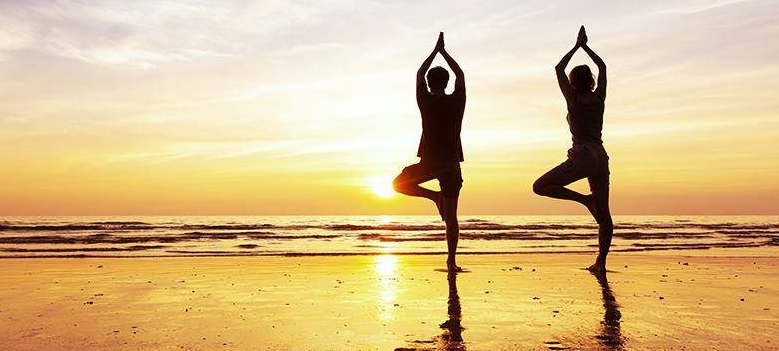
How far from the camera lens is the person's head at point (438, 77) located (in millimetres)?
7895

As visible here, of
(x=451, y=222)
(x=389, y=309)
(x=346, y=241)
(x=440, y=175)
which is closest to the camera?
(x=389, y=309)

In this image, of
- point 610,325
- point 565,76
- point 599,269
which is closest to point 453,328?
point 610,325

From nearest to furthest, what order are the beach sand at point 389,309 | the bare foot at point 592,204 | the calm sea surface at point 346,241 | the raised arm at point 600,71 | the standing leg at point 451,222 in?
1. the beach sand at point 389,309
2. the raised arm at point 600,71
3. the bare foot at point 592,204
4. the standing leg at point 451,222
5. the calm sea surface at point 346,241

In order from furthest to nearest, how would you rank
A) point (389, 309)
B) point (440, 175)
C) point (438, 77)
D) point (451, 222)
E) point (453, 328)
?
point (451, 222), point (440, 175), point (438, 77), point (389, 309), point (453, 328)

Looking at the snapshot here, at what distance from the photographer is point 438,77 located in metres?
7.89

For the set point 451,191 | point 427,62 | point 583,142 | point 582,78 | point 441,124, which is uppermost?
point 427,62

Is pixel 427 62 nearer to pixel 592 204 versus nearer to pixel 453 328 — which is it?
pixel 592 204

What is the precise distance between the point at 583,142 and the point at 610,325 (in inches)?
147

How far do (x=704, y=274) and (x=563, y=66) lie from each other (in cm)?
342

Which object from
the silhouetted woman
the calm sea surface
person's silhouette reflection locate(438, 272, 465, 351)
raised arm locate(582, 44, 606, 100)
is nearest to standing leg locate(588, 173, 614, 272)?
the silhouetted woman

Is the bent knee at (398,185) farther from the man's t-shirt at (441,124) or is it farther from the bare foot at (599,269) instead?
the bare foot at (599,269)

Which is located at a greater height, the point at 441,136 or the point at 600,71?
the point at 600,71

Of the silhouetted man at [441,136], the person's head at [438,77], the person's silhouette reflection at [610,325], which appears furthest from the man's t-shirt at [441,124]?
the person's silhouette reflection at [610,325]

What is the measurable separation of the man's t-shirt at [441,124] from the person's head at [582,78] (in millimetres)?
1375
